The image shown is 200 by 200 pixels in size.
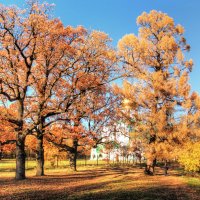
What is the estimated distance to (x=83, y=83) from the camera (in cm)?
2606

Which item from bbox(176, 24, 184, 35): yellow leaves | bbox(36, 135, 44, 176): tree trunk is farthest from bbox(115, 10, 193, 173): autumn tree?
bbox(36, 135, 44, 176): tree trunk

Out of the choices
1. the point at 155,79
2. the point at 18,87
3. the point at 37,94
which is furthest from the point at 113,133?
the point at 18,87

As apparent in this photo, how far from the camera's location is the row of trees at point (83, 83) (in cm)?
2153

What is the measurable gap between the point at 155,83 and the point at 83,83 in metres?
6.00

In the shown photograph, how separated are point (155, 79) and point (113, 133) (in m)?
10.7

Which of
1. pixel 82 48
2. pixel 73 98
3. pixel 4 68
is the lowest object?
pixel 73 98

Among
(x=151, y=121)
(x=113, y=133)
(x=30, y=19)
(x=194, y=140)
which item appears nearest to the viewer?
(x=30, y=19)

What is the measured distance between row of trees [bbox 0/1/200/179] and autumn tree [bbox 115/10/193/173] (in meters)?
0.08

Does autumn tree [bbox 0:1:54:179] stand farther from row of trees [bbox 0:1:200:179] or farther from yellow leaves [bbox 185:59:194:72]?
yellow leaves [bbox 185:59:194:72]

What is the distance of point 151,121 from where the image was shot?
25594 millimetres

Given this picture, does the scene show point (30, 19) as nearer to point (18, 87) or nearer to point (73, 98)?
point (18, 87)

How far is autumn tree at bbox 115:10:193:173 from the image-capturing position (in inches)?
1001

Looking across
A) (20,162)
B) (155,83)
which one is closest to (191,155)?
(155,83)

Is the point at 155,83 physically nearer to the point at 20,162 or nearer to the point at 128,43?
the point at 128,43
